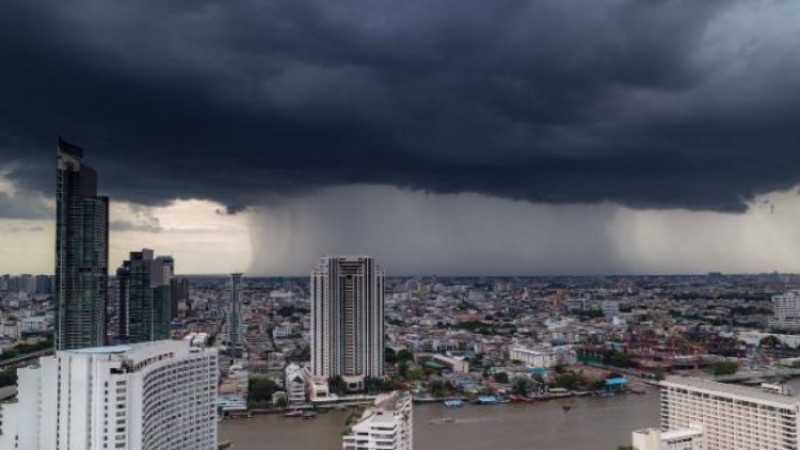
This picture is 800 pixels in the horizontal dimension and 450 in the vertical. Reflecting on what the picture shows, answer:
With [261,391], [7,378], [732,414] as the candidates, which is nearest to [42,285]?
[7,378]

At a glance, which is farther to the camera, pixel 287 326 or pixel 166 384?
pixel 287 326

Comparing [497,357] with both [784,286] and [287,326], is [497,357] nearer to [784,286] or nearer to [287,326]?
[287,326]

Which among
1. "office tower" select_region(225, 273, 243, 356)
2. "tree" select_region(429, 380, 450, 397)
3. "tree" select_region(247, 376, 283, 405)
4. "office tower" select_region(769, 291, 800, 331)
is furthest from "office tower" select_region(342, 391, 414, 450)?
"office tower" select_region(769, 291, 800, 331)

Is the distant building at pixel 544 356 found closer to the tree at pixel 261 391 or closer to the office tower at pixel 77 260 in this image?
the tree at pixel 261 391

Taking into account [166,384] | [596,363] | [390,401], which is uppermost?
[166,384]

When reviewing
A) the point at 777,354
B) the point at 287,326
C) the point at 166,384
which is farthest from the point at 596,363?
the point at 166,384

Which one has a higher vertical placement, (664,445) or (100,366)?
(100,366)
